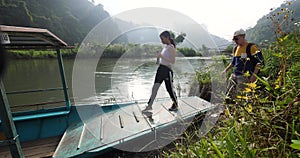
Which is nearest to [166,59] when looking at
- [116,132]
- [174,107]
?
[174,107]

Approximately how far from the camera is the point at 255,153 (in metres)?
0.91

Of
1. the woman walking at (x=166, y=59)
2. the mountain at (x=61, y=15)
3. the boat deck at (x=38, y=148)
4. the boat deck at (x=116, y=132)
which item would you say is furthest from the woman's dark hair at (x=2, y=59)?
the mountain at (x=61, y=15)

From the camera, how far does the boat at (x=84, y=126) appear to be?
2.17m

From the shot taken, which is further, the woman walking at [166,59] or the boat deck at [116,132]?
the woman walking at [166,59]

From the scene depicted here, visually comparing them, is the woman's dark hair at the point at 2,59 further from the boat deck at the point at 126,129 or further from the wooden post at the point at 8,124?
the boat deck at the point at 126,129

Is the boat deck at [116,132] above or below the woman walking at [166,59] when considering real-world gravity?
Answer: below

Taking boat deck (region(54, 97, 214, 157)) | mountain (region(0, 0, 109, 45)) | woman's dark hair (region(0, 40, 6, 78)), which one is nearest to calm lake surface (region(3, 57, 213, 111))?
boat deck (region(54, 97, 214, 157))

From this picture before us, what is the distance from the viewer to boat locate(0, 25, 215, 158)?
217 cm

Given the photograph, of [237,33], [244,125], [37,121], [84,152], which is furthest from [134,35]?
[37,121]

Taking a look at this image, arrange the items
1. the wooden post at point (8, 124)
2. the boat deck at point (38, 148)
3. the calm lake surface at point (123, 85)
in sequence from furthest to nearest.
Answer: the calm lake surface at point (123, 85)
the boat deck at point (38, 148)
the wooden post at point (8, 124)

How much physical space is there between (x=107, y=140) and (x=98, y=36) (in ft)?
5.62

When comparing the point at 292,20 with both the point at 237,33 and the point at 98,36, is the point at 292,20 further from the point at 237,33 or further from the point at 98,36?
the point at 98,36

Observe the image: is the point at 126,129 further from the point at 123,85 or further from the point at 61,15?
the point at 61,15

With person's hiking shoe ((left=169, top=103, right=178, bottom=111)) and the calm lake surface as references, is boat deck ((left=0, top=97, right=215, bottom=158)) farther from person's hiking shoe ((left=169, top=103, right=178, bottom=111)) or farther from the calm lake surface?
the calm lake surface
